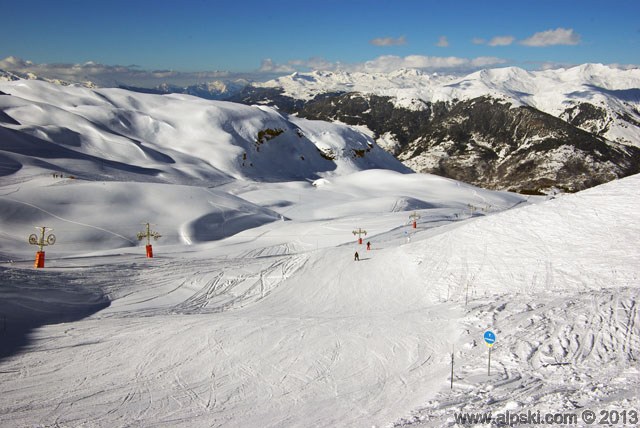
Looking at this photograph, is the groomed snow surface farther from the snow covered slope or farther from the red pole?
the snow covered slope

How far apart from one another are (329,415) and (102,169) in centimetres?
8215

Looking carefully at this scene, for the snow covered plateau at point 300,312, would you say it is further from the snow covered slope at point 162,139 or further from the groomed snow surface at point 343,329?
the snow covered slope at point 162,139

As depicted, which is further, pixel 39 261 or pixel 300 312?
pixel 39 261

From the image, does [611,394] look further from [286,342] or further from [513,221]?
[513,221]

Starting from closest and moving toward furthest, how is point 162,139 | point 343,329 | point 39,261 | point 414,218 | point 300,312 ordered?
point 343,329
point 300,312
point 39,261
point 414,218
point 162,139

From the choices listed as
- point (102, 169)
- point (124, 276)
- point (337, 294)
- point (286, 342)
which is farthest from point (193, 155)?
point (286, 342)

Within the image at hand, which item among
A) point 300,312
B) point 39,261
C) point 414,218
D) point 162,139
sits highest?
point 162,139

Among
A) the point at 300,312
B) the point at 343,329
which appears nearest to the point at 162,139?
the point at 300,312

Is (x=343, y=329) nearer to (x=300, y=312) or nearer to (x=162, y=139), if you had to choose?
(x=300, y=312)

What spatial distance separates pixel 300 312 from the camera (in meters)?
26.9

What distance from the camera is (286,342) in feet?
67.2

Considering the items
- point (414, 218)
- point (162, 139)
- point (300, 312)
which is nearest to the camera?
point (300, 312)

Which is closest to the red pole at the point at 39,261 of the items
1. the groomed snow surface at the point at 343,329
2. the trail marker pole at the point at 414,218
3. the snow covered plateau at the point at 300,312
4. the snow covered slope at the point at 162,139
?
the groomed snow surface at the point at 343,329

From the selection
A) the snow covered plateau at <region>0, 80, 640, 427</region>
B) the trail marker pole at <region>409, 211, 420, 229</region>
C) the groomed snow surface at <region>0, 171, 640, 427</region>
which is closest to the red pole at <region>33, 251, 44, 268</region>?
the groomed snow surface at <region>0, 171, 640, 427</region>
